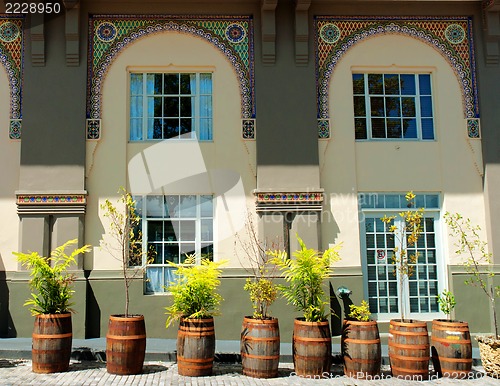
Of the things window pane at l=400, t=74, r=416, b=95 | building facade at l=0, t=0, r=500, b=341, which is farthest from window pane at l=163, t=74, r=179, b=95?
window pane at l=400, t=74, r=416, b=95

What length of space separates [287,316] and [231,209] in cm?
224

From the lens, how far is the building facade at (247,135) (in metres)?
10.3

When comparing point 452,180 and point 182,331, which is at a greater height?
point 452,180

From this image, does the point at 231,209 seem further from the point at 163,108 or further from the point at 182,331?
the point at 182,331

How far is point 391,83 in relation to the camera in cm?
1116

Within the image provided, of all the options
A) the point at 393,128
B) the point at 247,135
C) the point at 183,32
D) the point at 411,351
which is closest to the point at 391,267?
the point at 393,128

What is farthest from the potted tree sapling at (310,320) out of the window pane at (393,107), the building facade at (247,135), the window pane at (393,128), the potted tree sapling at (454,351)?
the window pane at (393,107)

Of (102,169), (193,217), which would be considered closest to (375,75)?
(193,217)

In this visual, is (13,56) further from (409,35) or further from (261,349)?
(409,35)

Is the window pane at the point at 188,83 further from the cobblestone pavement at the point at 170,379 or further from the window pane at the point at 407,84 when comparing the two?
the cobblestone pavement at the point at 170,379

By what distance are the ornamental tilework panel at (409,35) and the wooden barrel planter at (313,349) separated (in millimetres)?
4953

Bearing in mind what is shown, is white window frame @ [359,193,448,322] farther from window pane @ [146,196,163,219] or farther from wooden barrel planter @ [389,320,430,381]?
window pane @ [146,196,163,219]

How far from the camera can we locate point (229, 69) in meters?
10.8

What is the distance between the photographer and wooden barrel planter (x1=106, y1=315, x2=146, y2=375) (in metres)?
7.80
